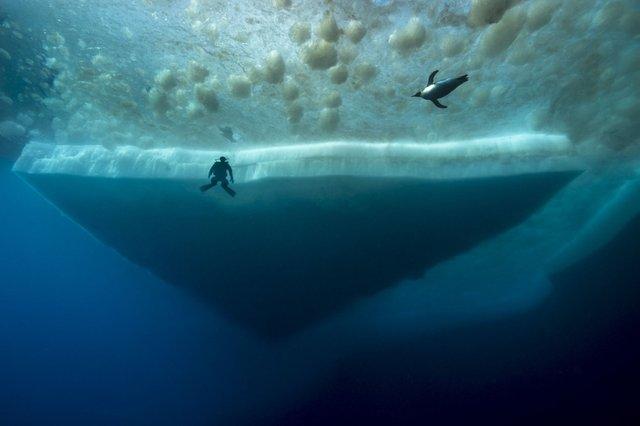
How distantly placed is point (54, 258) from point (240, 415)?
92060mm

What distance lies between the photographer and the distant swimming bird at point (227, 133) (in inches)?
422

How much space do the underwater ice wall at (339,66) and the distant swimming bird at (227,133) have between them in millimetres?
172

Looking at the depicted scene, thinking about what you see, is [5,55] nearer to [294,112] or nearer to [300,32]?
[294,112]

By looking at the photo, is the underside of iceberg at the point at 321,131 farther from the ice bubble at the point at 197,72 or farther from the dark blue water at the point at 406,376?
the dark blue water at the point at 406,376

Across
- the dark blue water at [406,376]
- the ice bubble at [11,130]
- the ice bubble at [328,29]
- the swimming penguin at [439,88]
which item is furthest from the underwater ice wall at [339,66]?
the dark blue water at [406,376]

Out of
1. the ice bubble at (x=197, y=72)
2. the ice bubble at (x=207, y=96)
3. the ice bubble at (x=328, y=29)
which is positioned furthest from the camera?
the ice bubble at (x=207, y=96)

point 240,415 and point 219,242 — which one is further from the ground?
point 219,242

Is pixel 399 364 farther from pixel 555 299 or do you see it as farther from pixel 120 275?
pixel 120 275

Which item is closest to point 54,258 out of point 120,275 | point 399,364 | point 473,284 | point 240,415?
point 120,275

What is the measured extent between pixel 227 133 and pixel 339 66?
15.8 ft

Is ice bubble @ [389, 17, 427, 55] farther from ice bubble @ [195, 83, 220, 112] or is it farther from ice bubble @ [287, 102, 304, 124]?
ice bubble @ [195, 83, 220, 112]

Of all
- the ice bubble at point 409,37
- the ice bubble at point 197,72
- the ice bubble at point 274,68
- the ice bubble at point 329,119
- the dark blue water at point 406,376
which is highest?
the ice bubble at point 197,72

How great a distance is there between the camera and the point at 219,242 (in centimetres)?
1398

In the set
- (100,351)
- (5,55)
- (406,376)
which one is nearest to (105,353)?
(100,351)
